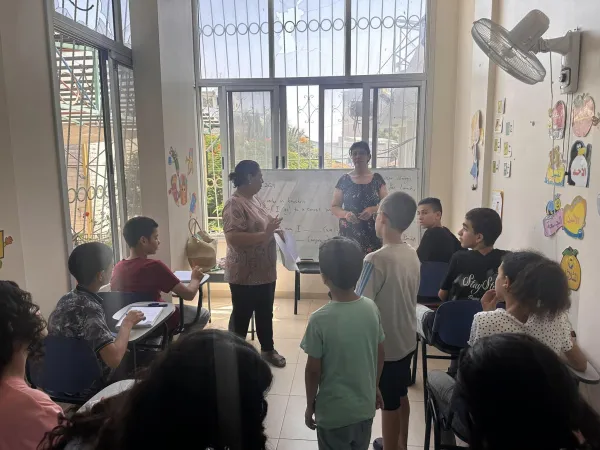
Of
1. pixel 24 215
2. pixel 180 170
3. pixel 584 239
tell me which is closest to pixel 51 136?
pixel 24 215

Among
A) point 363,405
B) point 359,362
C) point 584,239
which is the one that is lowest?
point 363,405

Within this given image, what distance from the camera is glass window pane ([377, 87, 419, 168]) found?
4.38 m

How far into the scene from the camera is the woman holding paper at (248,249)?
8.98 ft

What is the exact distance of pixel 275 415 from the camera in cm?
251

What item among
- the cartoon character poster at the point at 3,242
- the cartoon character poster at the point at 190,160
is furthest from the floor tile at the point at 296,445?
the cartoon character poster at the point at 190,160

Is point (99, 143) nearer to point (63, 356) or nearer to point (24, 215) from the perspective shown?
point (24, 215)

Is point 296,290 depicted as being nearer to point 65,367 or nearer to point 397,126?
point 397,126

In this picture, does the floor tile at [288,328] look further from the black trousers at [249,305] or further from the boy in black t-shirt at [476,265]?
the boy in black t-shirt at [476,265]

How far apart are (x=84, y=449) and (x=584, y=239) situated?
6.13 feet

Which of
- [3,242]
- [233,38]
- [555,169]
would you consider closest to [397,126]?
[233,38]

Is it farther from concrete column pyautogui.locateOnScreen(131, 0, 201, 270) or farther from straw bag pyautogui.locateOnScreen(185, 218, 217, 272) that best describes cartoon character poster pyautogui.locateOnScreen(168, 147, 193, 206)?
straw bag pyautogui.locateOnScreen(185, 218, 217, 272)

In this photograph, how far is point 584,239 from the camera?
1778mm

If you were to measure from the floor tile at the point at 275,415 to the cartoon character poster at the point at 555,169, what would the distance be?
1.82 meters

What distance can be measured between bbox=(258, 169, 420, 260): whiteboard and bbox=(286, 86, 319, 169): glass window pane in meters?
0.47
